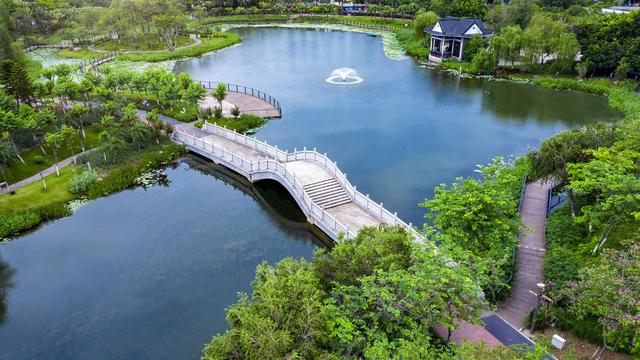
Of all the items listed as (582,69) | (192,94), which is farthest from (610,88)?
(192,94)

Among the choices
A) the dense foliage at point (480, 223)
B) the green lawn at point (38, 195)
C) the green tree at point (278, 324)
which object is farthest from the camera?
the green lawn at point (38, 195)

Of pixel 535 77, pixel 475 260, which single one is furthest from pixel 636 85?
pixel 475 260

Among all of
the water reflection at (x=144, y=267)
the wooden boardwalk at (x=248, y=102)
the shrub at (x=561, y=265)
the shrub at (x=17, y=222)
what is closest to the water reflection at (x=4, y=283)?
the water reflection at (x=144, y=267)

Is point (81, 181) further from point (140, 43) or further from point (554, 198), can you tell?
point (140, 43)

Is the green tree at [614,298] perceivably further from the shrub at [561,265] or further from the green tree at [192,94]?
the green tree at [192,94]

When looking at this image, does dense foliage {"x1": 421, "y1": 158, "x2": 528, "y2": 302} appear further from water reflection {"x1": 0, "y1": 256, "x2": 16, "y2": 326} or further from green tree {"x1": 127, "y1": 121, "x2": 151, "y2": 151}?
green tree {"x1": 127, "y1": 121, "x2": 151, "y2": 151}

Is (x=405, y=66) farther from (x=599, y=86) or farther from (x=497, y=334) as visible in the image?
(x=497, y=334)
